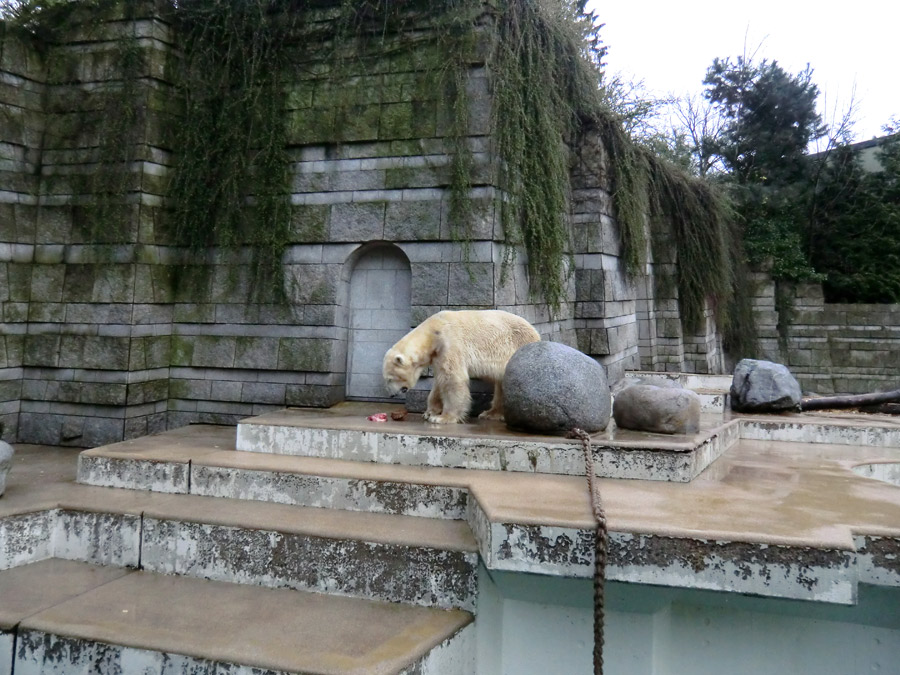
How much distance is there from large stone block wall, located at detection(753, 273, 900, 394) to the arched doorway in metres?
13.0

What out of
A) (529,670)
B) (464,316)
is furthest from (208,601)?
(464,316)

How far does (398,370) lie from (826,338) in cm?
1548

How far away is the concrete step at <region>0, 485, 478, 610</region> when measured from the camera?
4.01m

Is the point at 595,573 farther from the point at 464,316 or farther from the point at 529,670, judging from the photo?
the point at 464,316

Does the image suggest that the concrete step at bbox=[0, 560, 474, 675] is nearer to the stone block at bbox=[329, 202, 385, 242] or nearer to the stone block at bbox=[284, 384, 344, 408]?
the stone block at bbox=[284, 384, 344, 408]

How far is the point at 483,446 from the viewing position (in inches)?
203

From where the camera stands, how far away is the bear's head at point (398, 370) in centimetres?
587

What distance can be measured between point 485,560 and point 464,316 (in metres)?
2.84

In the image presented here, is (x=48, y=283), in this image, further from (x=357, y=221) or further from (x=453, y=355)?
(x=453, y=355)

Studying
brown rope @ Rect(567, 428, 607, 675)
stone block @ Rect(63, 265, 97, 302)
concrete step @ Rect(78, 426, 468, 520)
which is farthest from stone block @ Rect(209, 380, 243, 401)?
brown rope @ Rect(567, 428, 607, 675)

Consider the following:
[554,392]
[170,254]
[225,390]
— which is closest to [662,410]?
[554,392]

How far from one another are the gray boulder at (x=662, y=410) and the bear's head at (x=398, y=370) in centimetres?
187

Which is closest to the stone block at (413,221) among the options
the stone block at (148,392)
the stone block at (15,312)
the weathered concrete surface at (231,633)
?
the stone block at (148,392)

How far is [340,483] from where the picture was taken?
484cm
